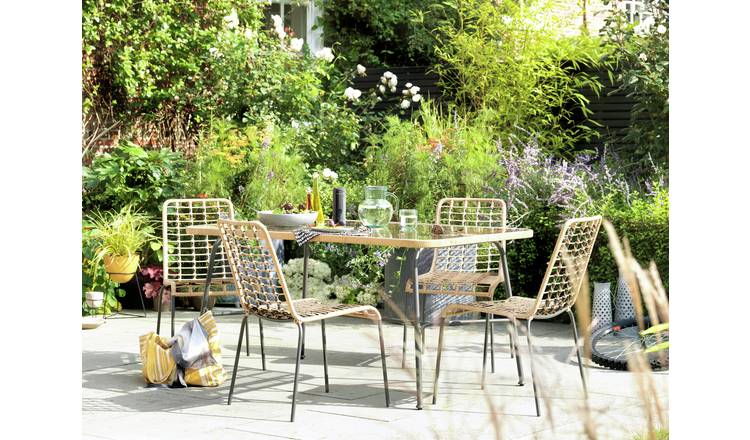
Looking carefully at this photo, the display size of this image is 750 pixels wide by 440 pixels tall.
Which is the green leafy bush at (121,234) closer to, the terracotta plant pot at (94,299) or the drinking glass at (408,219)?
the terracotta plant pot at (94,299)

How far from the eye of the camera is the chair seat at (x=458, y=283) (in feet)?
17.9

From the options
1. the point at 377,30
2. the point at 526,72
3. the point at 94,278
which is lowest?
the point at 94,278

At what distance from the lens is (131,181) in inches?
320

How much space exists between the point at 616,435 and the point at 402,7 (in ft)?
26.7

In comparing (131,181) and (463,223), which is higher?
(131,181)

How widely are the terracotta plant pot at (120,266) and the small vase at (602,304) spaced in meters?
3.31

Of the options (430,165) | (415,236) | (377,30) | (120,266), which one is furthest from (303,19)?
(415,236)

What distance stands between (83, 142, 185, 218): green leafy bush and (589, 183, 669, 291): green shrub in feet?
10.7

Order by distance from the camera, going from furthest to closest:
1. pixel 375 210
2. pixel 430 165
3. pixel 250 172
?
pixel 250 172
pixel 430 165
pixel 375 210

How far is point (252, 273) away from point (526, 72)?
5398 mm

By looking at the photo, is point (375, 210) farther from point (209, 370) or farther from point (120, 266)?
point (120, 266)

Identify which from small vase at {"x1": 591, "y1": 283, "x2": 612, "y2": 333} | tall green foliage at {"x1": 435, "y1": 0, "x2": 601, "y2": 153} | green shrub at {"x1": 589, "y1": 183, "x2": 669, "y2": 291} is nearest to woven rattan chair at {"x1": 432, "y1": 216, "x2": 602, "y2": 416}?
green shrub at {"x1": 589, "y1": 183, "x2": 669, "y2": 291}

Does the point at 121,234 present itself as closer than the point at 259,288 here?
No
